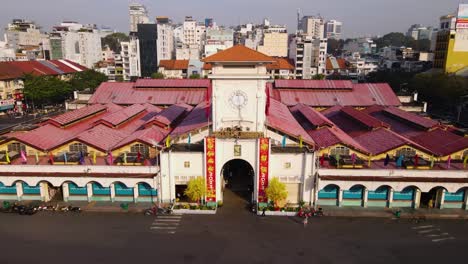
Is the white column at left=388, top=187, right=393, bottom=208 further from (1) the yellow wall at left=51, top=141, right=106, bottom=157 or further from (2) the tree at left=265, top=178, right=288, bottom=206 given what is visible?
(1) the yellow wall at left=51, top=141, right=106, bottom=157

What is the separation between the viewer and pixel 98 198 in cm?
4319

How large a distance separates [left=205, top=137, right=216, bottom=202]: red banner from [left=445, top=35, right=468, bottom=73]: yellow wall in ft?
342

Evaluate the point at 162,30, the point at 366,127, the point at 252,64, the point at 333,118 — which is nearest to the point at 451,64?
the point at 333,118

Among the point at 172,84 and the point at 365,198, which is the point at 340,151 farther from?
the point at 172,84

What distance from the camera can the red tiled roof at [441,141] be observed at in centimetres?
4547

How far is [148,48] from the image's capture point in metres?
157

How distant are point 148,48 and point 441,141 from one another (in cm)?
13235

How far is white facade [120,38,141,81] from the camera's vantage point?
494 feet

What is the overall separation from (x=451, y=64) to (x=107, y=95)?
104857mm

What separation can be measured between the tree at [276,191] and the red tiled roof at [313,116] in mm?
16375

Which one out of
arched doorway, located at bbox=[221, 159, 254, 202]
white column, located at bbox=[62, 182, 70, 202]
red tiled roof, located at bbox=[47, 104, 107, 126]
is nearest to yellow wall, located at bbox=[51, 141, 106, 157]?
white column, located at bbox=[62, 182, 70, 202]

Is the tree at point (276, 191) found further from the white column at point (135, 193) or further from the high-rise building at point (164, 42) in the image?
the high-rise building at point (164, 42)

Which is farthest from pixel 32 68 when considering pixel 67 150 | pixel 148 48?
pixel 67 150

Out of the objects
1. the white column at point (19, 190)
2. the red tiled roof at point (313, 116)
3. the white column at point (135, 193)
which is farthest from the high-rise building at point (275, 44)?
the white column at point (19, 190)
